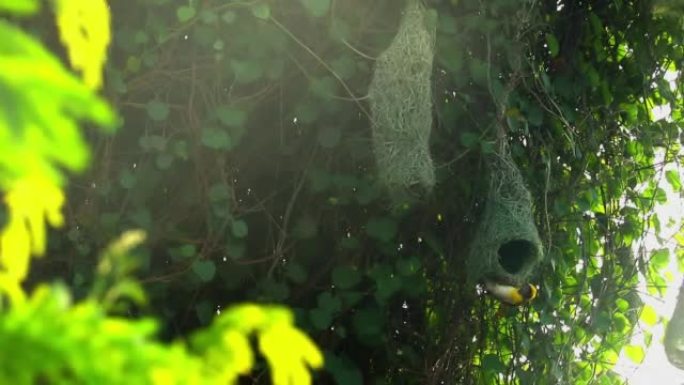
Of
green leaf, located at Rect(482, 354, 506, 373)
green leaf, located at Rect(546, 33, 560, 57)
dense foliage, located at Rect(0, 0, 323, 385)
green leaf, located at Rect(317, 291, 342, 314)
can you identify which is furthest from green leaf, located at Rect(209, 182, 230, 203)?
dense foliage, located at Rect(0, 0, 323, 385)

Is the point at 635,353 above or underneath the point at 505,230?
above

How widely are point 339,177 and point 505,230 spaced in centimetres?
39

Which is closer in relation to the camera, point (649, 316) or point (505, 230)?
point (505, 230)

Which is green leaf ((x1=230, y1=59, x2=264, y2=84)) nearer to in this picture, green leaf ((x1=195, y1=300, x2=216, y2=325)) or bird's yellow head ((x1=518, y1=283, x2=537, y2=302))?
green leaf ((x1=195, y1=300, x2=216, y2=325))

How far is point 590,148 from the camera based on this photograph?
3.26 metres

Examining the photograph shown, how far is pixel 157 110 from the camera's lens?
2.52 meters

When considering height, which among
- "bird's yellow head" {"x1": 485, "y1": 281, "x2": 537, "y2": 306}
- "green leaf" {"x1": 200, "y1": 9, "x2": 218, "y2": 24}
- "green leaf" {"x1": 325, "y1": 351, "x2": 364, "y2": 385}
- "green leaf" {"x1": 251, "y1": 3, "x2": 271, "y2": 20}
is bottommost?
"green leaf" {"x1": 325, "y1": 351, "x2": 364, "y2": 385}

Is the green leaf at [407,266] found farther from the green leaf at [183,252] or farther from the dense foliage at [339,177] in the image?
the green leaf at [183,252]

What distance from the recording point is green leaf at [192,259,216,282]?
2494 millimetres

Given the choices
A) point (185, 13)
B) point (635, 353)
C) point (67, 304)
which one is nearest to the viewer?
point (67, 304)

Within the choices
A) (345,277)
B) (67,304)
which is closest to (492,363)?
(345,277)

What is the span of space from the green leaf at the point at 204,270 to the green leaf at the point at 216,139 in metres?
0.25

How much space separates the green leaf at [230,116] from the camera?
2.55 meters

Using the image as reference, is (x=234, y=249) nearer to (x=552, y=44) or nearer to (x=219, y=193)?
(x=219, y=193)
